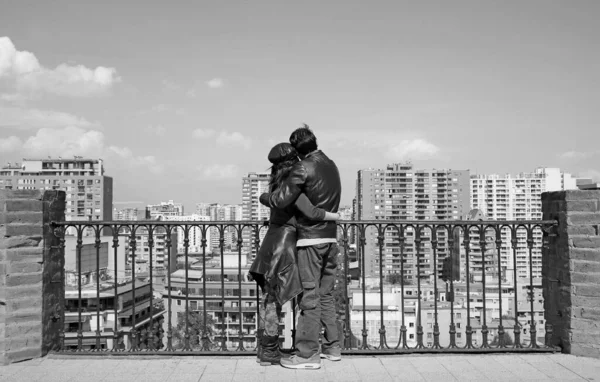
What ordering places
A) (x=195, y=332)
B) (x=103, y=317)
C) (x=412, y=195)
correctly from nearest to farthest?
(x=103, y=317) → (x=195, y=332) → (x=412, y=195)

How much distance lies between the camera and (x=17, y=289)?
620cm

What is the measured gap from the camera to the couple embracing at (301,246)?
220 inches

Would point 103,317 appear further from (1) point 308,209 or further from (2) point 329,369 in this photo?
(1) point 308,209

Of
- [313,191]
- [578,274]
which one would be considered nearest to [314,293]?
[313,191]

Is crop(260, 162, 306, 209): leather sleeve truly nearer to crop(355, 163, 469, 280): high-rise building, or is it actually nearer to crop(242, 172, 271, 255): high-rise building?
crop(355, 163, 469, 280): high-rise building

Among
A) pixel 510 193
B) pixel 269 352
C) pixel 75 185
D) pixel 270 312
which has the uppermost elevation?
pixel 75 185

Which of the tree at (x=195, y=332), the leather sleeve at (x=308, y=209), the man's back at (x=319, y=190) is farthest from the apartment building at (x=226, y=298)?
the leather sleeve at (x=308, y=209)

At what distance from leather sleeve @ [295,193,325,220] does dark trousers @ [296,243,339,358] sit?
0.35 meters

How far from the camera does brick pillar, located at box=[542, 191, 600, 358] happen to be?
21.0 ft

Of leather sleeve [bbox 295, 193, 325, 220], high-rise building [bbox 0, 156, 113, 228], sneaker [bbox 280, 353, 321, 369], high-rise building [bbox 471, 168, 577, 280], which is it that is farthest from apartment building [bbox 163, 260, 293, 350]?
high-rise building [bbox 0, 156, 113, 228]

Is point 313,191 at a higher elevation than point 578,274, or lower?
higher

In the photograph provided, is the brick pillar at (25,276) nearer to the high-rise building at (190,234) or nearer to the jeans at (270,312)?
the high-rise building at (190,234)

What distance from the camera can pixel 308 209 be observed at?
5.58 meters

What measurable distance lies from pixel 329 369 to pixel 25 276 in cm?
352
